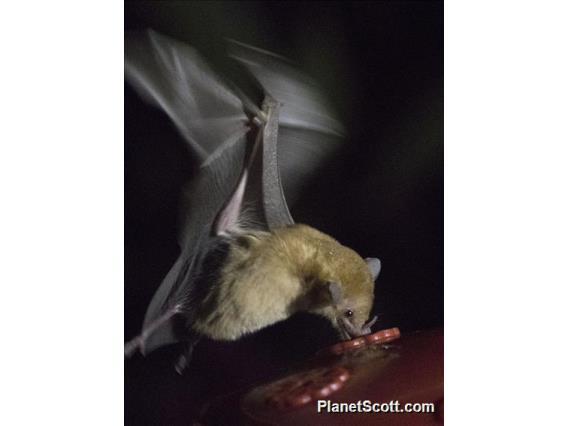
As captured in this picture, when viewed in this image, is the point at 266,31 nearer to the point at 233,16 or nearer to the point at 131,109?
the point at 233,16

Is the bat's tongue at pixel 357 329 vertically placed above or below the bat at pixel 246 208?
below

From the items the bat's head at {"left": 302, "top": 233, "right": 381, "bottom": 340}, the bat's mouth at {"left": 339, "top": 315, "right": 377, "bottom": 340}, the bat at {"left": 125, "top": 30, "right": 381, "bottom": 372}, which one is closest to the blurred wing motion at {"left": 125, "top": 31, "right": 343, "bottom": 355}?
the bat at {"left": 125, "top": 30, "right": 381, "bottom": 372}

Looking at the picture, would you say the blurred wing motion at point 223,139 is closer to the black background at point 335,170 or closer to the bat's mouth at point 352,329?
the black background at point 335,170

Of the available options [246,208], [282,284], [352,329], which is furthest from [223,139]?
[352,329]

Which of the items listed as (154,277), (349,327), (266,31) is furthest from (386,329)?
(266,31)

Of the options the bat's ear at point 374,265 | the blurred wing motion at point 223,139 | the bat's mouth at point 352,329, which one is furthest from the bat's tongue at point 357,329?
the blurred wing motion at point 223,139

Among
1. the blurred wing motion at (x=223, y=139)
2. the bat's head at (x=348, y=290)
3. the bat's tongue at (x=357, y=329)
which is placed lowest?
the bat's tongue at (x=357, y=329)

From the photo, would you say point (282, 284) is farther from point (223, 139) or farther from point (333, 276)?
point (223, 139)
